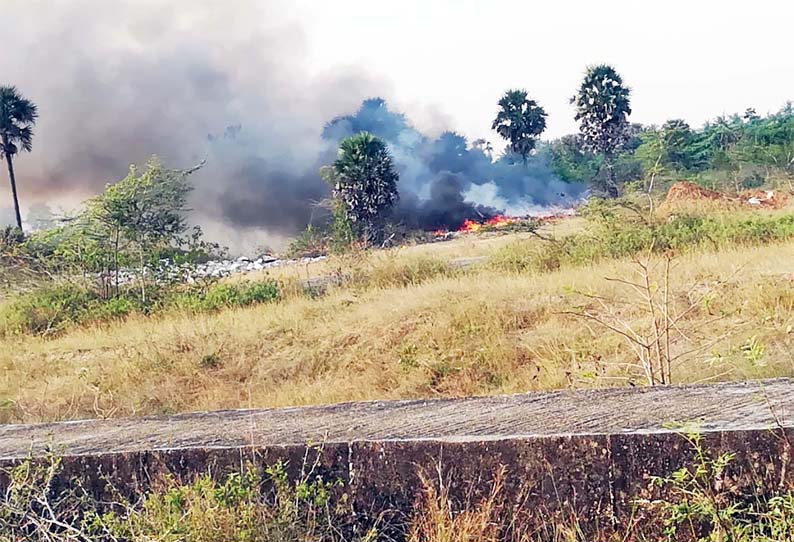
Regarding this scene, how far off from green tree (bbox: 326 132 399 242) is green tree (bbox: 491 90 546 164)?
11831 millimetres

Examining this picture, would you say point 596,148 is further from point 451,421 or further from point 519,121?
point 451,421

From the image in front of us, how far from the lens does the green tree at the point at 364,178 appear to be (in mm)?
34188

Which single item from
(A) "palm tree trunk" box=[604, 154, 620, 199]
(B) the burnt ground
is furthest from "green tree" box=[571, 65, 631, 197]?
(B) the burnt ground

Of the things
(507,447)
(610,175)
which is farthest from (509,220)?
(507,447)

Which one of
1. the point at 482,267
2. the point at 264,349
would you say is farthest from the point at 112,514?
the point at 482,267

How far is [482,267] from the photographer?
12.1m

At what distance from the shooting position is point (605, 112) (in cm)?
4075

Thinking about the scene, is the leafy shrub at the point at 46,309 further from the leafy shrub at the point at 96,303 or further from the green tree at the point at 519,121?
the green tree at the point at 519,121

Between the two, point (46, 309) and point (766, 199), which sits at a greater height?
point (766, 199)

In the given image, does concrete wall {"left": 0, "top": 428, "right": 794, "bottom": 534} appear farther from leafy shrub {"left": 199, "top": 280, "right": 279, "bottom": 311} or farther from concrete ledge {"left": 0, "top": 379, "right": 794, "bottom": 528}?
leafy shrub {"left": 199, "top": 280, "right": 279, "bottom": 311}

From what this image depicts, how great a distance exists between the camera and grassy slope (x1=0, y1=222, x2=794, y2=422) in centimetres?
594

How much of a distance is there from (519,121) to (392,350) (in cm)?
3903

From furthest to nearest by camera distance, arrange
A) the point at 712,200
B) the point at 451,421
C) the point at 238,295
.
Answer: the point at 712,200
the point at 238,295
the point at 451,421

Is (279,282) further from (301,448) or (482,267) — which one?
(301,448)
